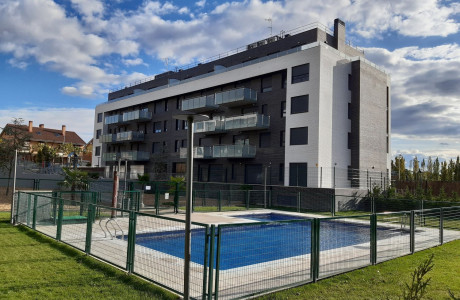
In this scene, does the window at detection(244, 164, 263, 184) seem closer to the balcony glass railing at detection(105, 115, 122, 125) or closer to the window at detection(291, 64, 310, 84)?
the window at detection(291, 64, 310, 84)

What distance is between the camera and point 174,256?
7945 millimetres

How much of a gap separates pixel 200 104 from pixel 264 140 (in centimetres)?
793

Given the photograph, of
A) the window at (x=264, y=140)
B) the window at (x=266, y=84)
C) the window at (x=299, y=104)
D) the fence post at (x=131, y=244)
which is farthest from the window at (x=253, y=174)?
the fence post at (x=131, y=244)

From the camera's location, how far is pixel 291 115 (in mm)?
28562

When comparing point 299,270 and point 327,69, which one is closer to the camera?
point 299,270

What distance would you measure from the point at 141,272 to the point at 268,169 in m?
23.2

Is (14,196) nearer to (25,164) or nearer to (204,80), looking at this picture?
(204,80)

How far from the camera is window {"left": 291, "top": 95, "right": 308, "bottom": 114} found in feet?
91.2

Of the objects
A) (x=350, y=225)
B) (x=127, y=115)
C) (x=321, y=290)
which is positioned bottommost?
(x=321, y=290)

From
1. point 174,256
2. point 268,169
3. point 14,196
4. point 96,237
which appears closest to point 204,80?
point 268,169

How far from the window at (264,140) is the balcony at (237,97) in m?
3.10

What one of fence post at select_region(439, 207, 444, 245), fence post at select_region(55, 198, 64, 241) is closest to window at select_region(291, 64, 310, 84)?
fence post at select_region(439, 207, 444, 245)

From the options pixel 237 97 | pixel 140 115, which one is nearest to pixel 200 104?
pixel 237 97

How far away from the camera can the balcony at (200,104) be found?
3419 centimetres
